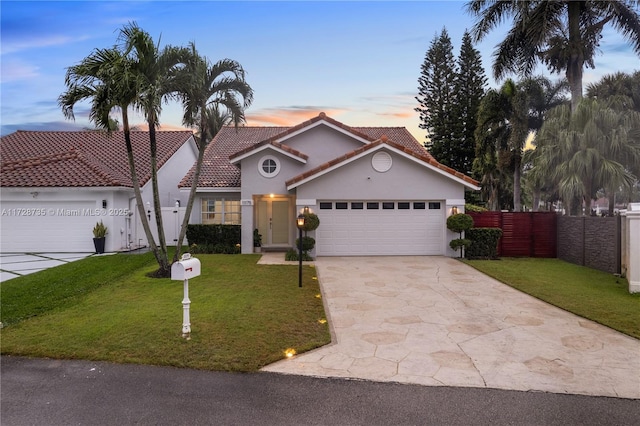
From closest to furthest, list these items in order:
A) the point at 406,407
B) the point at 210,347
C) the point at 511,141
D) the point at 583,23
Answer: the point at 406,407 → the point at 210,347 → the point at 583,23 → the point at 511,141

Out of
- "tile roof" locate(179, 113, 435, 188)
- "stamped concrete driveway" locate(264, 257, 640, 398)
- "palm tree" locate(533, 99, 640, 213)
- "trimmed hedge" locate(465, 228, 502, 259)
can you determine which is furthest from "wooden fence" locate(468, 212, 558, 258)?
"stamped concrete driveway" locate(264, 257, 640, 398)

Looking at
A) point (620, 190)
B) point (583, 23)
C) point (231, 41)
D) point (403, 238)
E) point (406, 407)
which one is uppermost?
point (583, 23)

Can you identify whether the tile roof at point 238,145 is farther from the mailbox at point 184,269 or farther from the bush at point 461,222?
the mailbox at point 184,269

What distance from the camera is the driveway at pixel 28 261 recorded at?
11251 mm

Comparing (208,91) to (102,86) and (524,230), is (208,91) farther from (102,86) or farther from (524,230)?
(524,230)

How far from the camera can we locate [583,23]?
17469 millimetres

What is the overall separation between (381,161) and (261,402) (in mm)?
11552

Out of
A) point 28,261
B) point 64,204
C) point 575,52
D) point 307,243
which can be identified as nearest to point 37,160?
point 64,204

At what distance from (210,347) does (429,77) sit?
31026 millimetres

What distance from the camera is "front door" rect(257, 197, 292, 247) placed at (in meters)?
16.6

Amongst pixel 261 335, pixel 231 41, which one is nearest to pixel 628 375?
pixel 261 335

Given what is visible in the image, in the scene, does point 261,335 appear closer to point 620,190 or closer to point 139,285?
point 139,285

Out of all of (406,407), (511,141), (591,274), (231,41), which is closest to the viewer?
(406,407)

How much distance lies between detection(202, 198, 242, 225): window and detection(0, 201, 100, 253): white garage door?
427 cm
